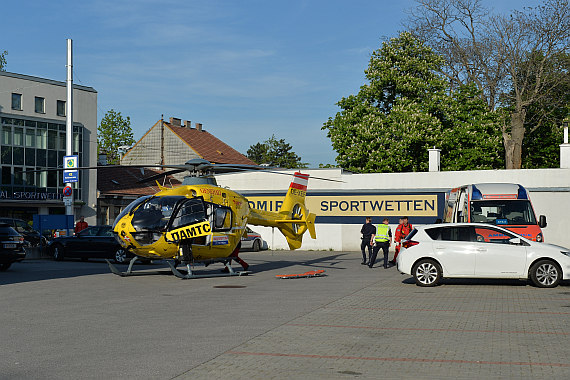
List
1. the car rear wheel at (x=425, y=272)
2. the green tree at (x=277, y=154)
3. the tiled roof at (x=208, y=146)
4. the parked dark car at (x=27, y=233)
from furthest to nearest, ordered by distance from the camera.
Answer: the green tree at (x=277, y=154) → the tiled roof at (x=208, y=146) → the parked dark car at (x=27, y=233) → the car rear wheel at (x=425, y=272)

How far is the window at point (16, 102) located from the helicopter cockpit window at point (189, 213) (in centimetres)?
3275

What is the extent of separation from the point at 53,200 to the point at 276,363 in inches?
1669

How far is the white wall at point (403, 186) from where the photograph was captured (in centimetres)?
3000

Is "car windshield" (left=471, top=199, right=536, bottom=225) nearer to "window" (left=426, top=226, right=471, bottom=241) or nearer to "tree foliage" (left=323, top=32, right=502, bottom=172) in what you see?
"window" (left=426, top=226, right=471, bottom=241)

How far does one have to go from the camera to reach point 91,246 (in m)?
26.4

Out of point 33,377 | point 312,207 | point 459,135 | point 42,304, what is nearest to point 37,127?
point 312,207

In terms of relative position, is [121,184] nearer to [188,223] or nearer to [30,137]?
[30,137]

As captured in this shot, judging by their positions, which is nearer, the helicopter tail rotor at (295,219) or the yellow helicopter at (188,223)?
the yellow helicopter at (188,223)

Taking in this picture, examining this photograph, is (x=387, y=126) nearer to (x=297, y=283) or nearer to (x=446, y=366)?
(x=297, y=283)

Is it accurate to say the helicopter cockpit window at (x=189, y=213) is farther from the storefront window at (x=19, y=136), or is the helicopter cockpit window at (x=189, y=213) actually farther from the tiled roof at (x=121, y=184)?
the tiled roof at (x=121, y=184)

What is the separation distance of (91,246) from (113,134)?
4463 cm

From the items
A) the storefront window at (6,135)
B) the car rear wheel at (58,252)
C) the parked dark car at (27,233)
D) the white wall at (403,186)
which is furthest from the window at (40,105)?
the car rear wheel at (58,252)

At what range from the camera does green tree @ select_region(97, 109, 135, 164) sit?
68.4 meters

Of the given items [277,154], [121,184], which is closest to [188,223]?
[121,184]
